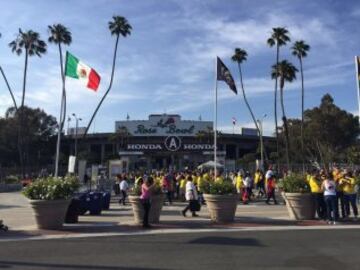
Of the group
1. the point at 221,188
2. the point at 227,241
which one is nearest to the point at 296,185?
the point at 221,188

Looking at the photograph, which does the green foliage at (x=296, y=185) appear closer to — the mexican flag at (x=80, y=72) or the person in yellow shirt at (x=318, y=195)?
the person in yellow shirt at (x=318, y=195)

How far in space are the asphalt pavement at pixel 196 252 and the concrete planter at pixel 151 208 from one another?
8.64ft

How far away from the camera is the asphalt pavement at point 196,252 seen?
980 centimetres

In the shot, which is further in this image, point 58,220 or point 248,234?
point 58,220

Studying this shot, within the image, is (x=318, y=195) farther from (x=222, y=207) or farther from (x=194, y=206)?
(x=194, y=206)

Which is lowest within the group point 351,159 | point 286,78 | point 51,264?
point 51,264

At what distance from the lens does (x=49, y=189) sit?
15.8 metres

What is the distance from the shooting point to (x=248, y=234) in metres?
14.1

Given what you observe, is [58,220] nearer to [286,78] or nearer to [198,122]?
[286,78]

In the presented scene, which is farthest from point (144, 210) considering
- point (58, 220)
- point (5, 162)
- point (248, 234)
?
point (5, 162)

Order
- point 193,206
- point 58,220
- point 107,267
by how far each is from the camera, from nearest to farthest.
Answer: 1. point 107,267
2. point 58,220
3. point 193,206

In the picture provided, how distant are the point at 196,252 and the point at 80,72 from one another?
48.6ft

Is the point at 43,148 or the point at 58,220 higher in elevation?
the point at 43,148

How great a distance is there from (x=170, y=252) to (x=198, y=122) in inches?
4022
